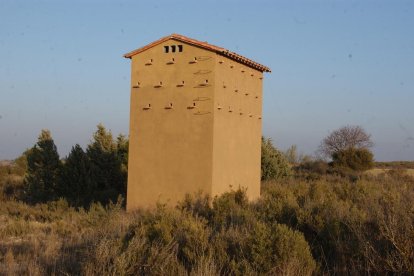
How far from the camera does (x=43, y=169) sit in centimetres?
2380

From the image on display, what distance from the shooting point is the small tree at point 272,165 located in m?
30.4

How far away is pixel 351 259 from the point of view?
318 inches

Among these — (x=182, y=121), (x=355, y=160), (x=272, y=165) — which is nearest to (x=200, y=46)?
(x=182, y=121)

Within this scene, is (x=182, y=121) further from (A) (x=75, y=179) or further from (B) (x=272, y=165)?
(B) (x=272, y=165)

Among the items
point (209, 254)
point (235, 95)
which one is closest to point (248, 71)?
point (235, 95)

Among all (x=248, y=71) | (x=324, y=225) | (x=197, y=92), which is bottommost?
(x=324, y=225)

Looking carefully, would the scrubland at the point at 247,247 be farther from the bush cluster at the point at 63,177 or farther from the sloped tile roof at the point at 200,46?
the bush cluster at the point at 63,177

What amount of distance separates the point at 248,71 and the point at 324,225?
10204 millimetres

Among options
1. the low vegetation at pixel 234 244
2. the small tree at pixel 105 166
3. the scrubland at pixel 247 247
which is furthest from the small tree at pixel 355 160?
the scrubland at pixel 247 247

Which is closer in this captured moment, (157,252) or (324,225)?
(157,252)

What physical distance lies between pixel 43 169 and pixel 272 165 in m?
13.5

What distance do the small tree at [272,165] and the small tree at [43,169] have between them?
1231cm

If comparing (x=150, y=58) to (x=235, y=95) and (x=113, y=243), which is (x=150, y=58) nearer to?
(x=235, y=95)

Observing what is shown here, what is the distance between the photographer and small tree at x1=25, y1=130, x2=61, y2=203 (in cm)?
2355
